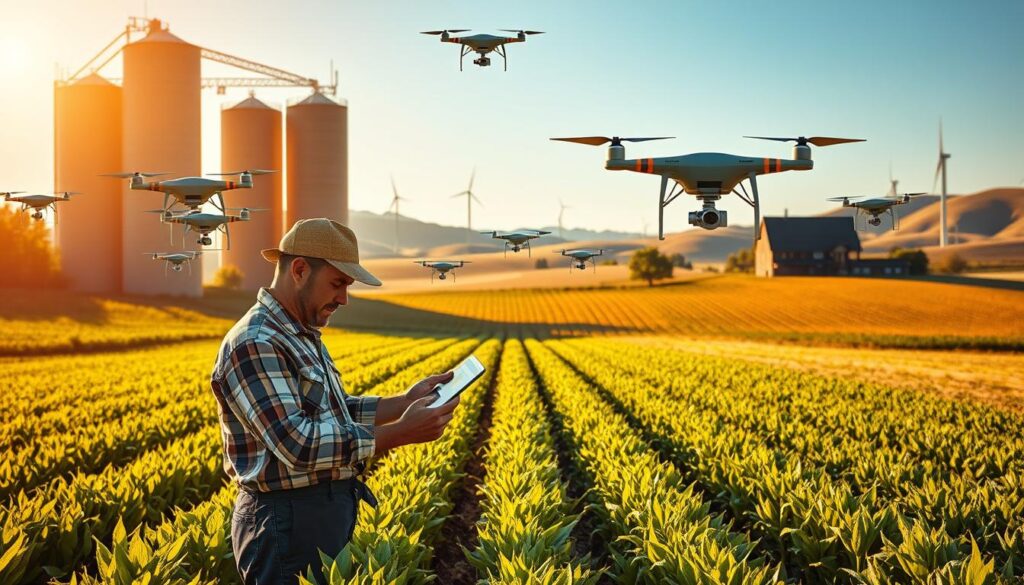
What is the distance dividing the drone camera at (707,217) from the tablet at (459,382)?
1633 millimetres

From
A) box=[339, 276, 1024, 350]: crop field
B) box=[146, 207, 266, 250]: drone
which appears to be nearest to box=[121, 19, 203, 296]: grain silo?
box=[146, 207, 266, 250]: drone

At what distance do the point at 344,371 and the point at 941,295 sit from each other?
6590 cm

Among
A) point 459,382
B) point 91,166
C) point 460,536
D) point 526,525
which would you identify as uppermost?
point 91,166

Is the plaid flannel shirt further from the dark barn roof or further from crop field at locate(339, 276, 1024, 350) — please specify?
the dark barn roof

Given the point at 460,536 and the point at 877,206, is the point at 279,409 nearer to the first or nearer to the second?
the point at 877,206

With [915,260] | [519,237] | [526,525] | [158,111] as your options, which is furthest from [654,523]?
[915,260]

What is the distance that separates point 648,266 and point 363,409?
269ft

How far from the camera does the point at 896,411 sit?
54.0 feet

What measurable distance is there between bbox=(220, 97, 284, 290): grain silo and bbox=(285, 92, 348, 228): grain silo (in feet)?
0.82

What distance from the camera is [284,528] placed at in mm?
4035

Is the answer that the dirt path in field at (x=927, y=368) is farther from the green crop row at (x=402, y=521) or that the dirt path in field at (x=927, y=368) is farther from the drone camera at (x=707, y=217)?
the drone camera at (x=707, y=217)

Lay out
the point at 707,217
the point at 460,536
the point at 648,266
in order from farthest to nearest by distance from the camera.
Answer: the point at 648,266 < the point at 460,536 < the point at 707,217

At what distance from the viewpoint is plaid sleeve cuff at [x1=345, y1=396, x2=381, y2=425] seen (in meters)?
4.66

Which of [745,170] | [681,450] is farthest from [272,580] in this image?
[681,450]
